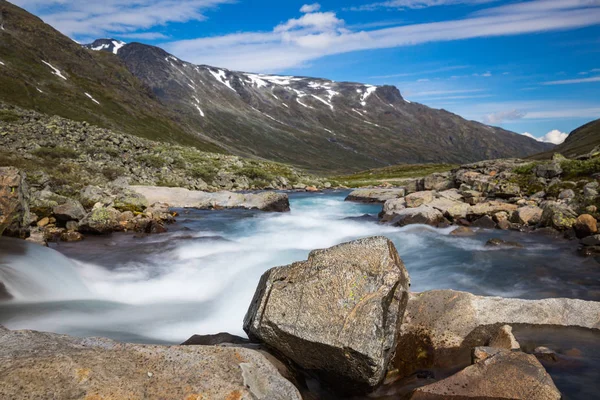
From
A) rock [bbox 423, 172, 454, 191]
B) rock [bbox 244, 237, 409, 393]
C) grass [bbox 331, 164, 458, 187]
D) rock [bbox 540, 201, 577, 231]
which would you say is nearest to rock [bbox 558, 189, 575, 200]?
rock [bbox 540, 201, 577, 231]

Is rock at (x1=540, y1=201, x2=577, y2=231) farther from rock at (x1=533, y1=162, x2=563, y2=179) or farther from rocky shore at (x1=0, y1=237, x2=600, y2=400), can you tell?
rocky shore at (x1=0, y1=237, x2=600, y2=400)

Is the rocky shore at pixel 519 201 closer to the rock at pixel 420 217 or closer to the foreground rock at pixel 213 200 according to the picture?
the rock at pixel 420 217

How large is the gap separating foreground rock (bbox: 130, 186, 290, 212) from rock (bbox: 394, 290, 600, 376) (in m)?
32.3

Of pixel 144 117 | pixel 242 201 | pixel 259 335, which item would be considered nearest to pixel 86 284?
pixel 259 335

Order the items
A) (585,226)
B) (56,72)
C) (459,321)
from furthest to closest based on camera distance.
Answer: (56,72)
(585,226)
(459,321)

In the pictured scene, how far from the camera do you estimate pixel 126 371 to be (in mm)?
5438

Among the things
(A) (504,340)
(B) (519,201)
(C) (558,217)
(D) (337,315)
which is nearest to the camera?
(D) (337,315)

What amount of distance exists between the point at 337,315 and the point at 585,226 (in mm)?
22605

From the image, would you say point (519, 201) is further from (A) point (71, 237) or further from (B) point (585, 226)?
(A) point (71, 237)

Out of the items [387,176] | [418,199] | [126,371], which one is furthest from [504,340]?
[387,176]

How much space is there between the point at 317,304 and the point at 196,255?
1624 centimetres

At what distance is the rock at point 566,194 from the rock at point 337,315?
29.0 meters

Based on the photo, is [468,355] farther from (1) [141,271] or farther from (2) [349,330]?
(1) [141,271]

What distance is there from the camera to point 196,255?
73.7ft
